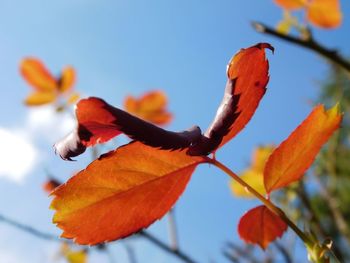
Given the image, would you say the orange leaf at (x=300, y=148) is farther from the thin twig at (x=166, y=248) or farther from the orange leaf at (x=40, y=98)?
the orange leaf at (x=40, y=98)

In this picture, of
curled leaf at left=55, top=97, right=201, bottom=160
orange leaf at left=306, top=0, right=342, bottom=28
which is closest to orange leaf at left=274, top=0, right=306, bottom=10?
orange leaf at left=306, top=0, right=342, bottom=28

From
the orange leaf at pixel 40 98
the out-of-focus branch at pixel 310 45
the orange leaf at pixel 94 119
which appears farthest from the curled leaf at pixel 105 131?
the orange leaf at pixel 40 98

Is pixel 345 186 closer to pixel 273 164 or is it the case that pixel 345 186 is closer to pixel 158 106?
pixel 158 106

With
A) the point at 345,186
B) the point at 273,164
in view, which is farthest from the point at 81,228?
the point at 345,186

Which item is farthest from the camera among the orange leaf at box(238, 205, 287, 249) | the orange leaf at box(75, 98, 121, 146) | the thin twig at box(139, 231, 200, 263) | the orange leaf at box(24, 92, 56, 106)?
the orange leaf at box(24, 92, 56, 106)

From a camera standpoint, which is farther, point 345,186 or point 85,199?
point 345,186

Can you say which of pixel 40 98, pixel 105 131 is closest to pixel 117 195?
pixel 105 131

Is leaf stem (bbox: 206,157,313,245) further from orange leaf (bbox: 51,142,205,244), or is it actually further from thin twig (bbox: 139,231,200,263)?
thin twig (bbox: 139,231,200,263)
